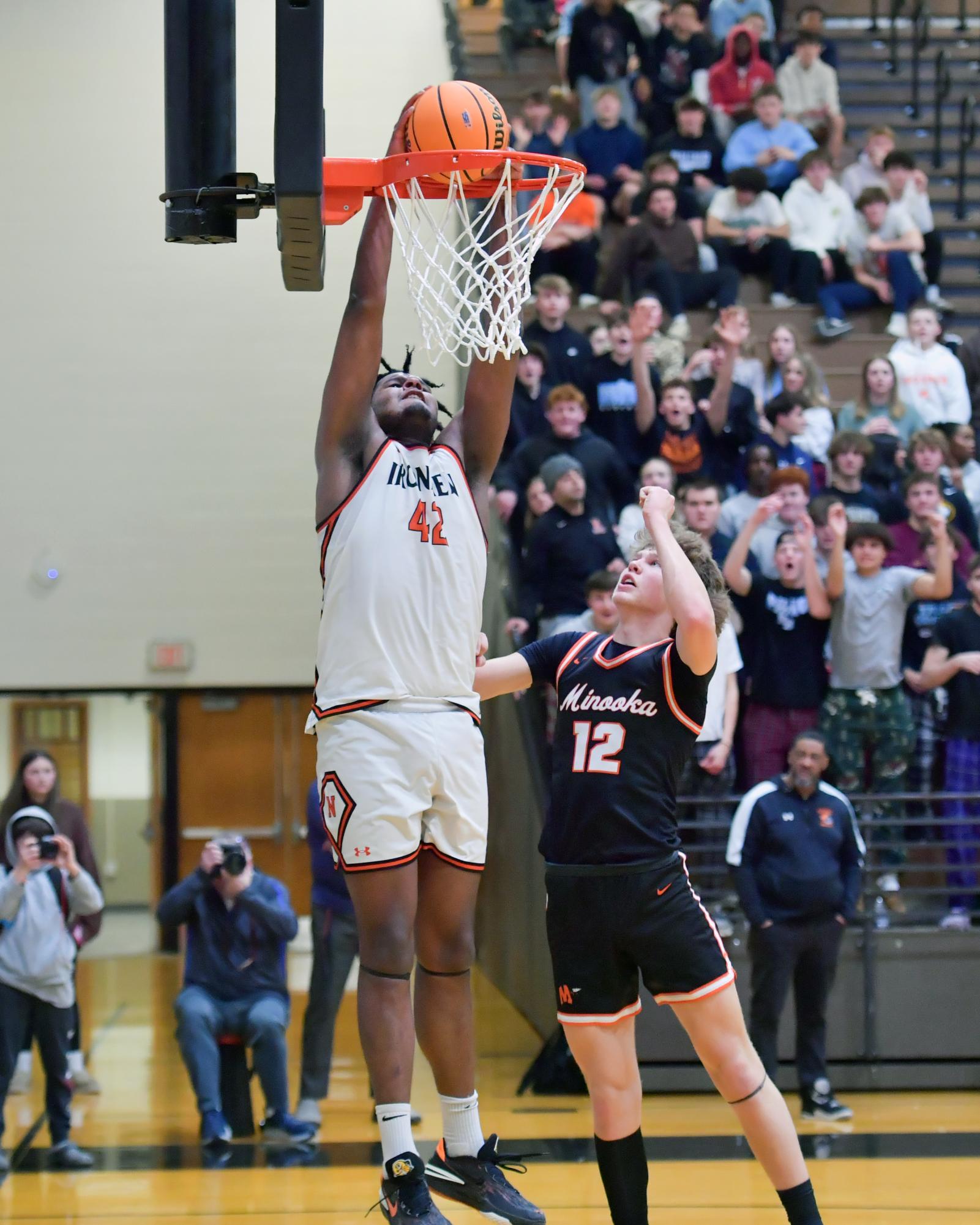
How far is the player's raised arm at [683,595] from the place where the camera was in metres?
4.33

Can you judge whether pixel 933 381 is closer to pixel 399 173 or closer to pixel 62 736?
pixel 399 173

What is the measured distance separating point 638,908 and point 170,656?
10.2 m

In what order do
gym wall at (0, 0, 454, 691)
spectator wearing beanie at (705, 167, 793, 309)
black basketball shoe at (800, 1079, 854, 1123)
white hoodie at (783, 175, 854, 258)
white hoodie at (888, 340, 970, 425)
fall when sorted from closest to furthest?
black basketball shoe at (800, 1079, 854, 1123) → white hoodie at (888, 340, 970, 425) → spectator wearing beanie at (705, 167, 793, 309) → white hoodie at (783, 175, 854, 258) → gym wall at (0, 0, 454, 691)

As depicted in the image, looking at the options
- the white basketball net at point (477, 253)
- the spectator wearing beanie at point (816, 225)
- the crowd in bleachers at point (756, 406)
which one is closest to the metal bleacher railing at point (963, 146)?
the crowd in bleachers at point (756, 406)

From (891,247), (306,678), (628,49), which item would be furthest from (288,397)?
(891,247)

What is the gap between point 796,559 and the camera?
8.51 m

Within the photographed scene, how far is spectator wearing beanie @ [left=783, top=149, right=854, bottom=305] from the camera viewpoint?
1162 centimetres

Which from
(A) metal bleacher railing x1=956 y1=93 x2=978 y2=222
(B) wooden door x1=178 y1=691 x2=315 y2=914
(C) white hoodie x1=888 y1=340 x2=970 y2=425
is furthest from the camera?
(B) wooden door x1=178 y1=691 x2=315 y2=914

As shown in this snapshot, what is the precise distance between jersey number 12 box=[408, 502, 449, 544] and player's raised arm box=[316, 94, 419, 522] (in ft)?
0.64

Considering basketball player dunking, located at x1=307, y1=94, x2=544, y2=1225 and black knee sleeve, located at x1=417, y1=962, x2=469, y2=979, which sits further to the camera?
black knee sleeve, located at x1=417, y1=962, x2=469, y2=979

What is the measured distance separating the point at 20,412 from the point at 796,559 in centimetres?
798

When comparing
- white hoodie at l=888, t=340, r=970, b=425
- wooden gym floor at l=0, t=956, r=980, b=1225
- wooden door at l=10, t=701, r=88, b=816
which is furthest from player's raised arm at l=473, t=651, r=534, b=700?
wooden door at l=10, t=701, r=88, b=816

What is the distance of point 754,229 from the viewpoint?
11.6 meters

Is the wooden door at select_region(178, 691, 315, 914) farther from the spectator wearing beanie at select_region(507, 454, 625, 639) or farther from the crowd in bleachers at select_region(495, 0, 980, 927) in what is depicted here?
the spectator wearing beanie at select_region(507, 454, 625, 639)
